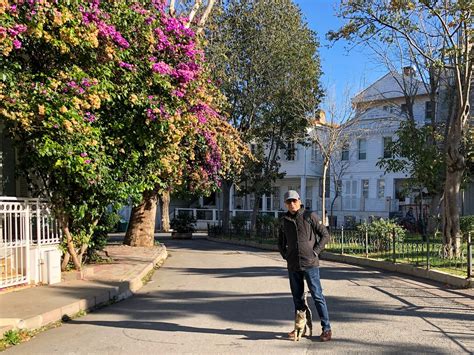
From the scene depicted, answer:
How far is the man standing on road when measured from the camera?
5883 millimetres

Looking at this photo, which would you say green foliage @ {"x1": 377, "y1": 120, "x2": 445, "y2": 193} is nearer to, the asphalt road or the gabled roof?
the gabled roof

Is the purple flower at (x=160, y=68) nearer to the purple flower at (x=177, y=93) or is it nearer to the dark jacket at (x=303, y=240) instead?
the purple flower at (x=177, y=93)

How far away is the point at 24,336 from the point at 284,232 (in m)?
3.69

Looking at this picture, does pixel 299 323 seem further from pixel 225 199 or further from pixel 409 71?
Answer: pixel 225 199

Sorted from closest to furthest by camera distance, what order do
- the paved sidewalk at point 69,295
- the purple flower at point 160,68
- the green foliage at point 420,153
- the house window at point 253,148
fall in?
the paved sidewalk at point 69,295
the purple flower at point 160,68
the green foliage at point 420,153
the house window at point 253,148

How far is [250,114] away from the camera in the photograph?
23.8 metres

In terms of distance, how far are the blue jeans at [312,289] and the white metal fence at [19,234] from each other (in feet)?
17.7

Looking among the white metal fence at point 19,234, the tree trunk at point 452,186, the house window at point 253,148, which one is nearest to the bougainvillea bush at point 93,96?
the white metal fence at point 19,234

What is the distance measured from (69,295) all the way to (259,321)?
11.7 feet

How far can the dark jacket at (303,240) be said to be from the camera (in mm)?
5887

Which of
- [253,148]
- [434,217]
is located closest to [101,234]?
[253,148]

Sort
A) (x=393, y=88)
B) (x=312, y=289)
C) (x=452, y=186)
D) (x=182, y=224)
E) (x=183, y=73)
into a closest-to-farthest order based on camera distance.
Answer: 1. (x=312, y=289)
2. (x=183, y=73)
3. (x=452, y=186)
4. (x=182, y=224)
5. (x=393, y=88)

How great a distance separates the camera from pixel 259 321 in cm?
707

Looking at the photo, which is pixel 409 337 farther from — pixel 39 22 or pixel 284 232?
pixel 39 22
